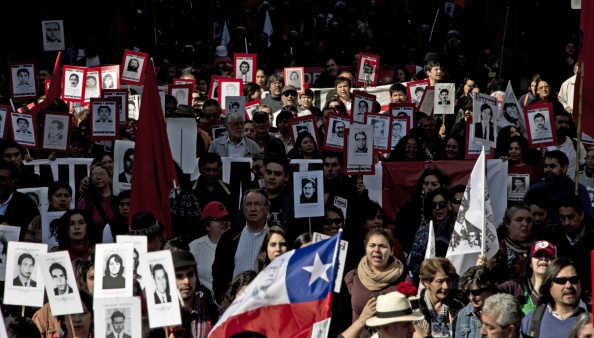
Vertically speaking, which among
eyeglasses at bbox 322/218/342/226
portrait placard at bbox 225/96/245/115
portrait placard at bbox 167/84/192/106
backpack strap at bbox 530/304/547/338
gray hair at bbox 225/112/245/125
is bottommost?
backpack strap at bbox 530/304/547/338

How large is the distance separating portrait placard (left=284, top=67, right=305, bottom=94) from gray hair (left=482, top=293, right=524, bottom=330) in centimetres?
1092

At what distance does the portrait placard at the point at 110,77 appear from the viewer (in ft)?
55.6

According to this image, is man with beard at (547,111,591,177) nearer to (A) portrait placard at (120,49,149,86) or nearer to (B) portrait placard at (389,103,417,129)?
(B) portrait placard at (389,103,417,129)

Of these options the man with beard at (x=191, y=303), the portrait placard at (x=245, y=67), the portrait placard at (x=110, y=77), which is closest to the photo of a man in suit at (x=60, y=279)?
the man with beard at (x=191, y=303)

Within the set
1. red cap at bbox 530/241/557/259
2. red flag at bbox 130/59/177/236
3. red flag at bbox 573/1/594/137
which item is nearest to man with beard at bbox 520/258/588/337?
red cap at bbox 530/241/557/259

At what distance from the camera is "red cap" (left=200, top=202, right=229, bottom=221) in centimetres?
1063

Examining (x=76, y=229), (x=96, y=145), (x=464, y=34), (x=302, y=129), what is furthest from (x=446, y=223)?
(x=464, y=34)

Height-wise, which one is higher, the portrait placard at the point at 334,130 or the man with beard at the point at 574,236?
the portrait placard at the point at 334,130

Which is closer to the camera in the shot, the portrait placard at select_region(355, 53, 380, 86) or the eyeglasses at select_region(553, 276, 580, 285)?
the eyeglasses at select_region(553, 276, 580, 285)

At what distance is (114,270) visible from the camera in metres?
8.24

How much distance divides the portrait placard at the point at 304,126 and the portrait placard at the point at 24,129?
271 centimetres

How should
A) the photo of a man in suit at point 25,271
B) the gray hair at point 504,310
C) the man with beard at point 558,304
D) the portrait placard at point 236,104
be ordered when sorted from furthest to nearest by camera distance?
the portrait placard at point 236,104 → the photo of a man in suit at point 25,271 → the man with beard at point 558,304 → the gray hair at point 504,310

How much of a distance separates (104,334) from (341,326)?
2.13 meters

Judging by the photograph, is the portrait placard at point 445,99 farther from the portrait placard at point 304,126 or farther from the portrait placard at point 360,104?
the portrait placard at point 304,126
